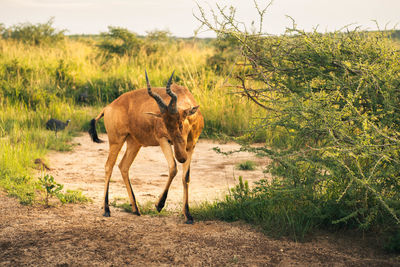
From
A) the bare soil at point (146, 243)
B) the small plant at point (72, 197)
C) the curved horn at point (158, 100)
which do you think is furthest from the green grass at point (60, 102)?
the curved horn at point (158, 100)

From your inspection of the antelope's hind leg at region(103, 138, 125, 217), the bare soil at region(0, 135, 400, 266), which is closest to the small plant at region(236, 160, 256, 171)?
the bare soil at region(0, 135, 400, 266)

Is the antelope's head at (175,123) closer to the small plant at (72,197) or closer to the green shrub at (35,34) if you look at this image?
the small plant at (72,197)

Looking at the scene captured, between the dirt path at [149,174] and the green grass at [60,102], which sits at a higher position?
the green grass at [60,102]

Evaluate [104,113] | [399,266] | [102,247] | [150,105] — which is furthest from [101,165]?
[399,266]

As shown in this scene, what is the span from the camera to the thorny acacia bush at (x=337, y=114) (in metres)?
4.25

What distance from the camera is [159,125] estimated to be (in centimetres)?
506

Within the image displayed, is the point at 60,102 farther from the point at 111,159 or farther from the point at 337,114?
the point at 337,114

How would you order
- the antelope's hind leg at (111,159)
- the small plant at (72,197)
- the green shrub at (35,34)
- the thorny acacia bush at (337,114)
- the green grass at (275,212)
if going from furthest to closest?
the green shrub at (35,34)
the small plant at (72,197)
the antelope's hind leg at (111,159)
the green grass at (275,212)
the thorny acacia bush at (337,114)

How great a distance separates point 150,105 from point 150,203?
1.38m

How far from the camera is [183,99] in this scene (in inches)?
204

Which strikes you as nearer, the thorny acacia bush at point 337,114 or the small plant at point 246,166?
the thorny acacia bush at point 337,114

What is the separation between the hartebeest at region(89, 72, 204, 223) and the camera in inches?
186

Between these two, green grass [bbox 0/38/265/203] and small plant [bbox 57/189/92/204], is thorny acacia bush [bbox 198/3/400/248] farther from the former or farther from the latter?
small plant [bbox 57/189/92/204]

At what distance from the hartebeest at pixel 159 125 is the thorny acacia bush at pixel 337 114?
86 centimetres
